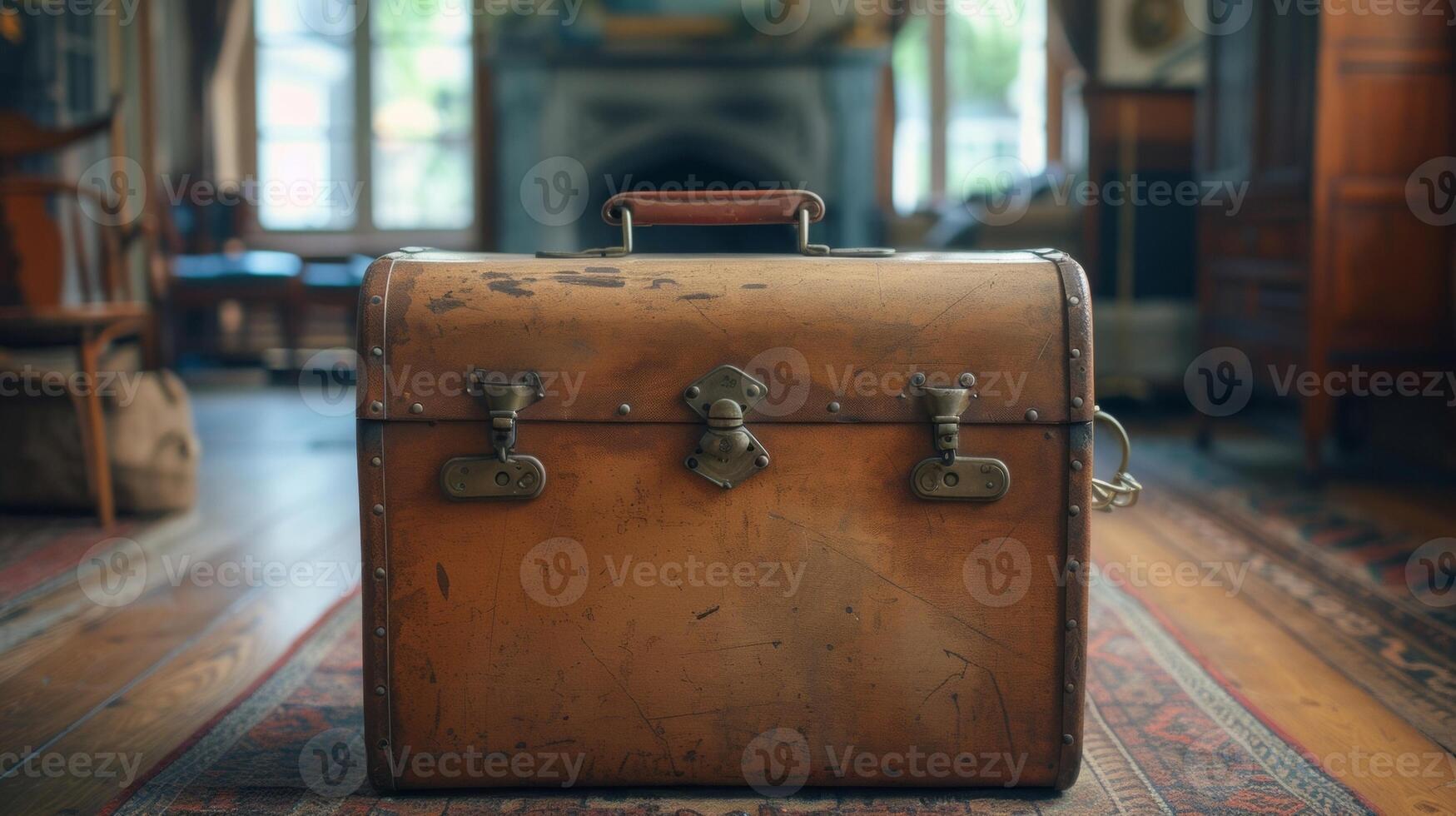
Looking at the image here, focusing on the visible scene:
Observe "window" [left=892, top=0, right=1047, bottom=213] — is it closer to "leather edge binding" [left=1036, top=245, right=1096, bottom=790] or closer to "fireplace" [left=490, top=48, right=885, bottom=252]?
"fireplace" [left=490, top=48, right=885, bottom=252]

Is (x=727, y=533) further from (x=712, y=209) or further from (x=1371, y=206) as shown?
(x=1371, y=206)

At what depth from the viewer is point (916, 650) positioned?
4.24 feet

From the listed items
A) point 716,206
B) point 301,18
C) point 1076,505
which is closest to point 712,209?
point 716,206

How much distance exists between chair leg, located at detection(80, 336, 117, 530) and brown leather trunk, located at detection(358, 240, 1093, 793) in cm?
174

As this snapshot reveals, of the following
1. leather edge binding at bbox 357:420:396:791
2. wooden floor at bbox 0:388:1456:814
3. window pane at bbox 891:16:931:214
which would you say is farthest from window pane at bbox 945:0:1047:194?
leather edge binding at bbox 357:420:396:791

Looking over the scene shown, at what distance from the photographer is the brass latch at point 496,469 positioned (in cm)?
127

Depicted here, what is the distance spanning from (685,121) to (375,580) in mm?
4994

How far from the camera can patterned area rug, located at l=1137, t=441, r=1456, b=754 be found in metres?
1.77

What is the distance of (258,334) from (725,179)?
337 cm

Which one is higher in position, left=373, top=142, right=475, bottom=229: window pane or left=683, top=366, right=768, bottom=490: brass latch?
left=373, top=142, right=475, bottom=229: window pane

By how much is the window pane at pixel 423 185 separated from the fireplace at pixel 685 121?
2168mm

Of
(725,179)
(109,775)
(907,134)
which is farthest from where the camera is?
(907,134)

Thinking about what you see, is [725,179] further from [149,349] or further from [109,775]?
[109,775]

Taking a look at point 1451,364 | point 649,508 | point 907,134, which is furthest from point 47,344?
point 907,134
